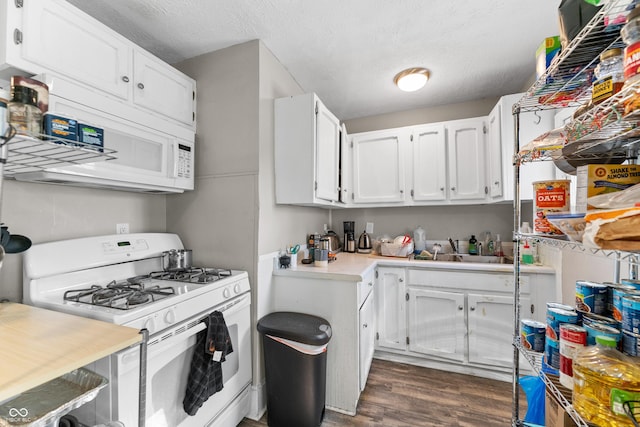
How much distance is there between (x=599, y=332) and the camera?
2.26 feet

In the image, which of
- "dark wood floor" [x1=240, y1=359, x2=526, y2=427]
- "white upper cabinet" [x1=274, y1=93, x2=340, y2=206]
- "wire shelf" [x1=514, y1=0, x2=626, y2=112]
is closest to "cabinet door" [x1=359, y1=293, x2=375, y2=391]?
"dark wood floor" [x1=240, y1=359, x2=526, y2=427]

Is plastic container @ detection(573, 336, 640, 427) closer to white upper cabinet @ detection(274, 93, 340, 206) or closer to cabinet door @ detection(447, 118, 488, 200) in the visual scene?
white upper cabinet @ detection(274, 93, 340, 206)

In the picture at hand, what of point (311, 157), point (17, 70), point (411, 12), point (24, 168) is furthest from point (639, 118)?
point (17, 70)

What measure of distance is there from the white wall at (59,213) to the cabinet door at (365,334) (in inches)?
67.6

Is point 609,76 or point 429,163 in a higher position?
point 429,163

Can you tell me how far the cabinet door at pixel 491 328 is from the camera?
80.6 inches

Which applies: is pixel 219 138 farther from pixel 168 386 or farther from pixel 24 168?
pixel 168 386

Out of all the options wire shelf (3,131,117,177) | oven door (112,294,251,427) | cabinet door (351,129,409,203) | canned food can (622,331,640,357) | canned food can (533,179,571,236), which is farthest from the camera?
cabinet door (351,129,409,203)

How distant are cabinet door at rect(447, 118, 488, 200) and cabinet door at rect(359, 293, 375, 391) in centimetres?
138

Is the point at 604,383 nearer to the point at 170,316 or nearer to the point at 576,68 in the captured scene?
the point at 576,68

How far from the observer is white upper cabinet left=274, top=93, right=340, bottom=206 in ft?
6.42

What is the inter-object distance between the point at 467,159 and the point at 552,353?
6.77ft

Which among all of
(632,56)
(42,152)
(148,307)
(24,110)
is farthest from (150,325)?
(632,56)

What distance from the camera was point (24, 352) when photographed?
713mm
